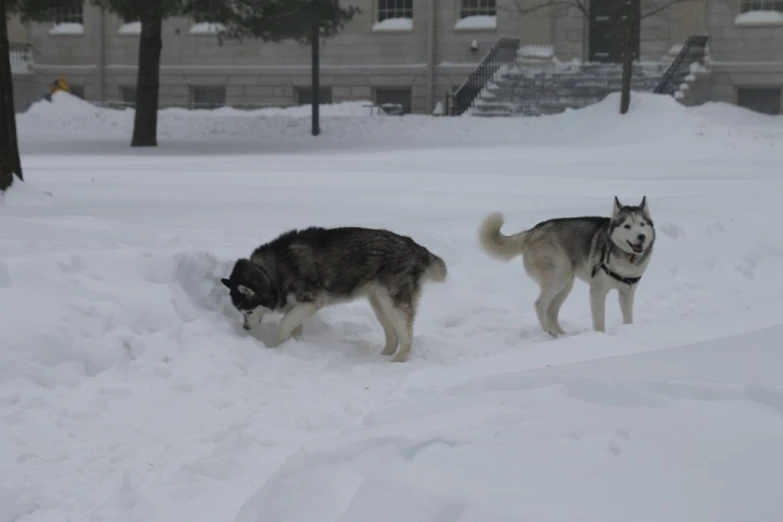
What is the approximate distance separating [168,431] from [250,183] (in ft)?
38.6

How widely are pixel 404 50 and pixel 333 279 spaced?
34.7 m

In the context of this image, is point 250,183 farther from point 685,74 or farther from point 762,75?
point 762,75

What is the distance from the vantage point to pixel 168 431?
6855 millimetres

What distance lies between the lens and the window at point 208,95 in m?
45.2

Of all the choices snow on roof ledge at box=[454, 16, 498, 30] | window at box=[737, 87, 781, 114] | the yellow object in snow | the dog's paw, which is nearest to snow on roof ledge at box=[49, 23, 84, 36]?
Answer: the yellow object in snow

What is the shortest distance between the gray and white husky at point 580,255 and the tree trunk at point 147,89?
22.1m

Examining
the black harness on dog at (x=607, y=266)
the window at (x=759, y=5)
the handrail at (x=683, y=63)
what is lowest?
the black harness on dog at (x=607, y=266)

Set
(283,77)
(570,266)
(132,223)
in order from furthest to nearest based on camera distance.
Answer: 1. (283,77)
2. (132,223)
3. (570,266)

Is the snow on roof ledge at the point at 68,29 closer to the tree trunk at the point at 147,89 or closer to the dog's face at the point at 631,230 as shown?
the tree trunk at the point at 147,89

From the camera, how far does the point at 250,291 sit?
9.06 metres

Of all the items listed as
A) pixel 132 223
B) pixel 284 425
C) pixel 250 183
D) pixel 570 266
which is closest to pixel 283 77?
pixel 250 183

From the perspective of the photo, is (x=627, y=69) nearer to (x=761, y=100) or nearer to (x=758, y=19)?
(x=758, y=19)

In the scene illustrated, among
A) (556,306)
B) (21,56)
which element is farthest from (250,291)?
(21,56)

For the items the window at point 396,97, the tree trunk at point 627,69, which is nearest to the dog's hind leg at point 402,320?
the tree trunk at point 627,69
